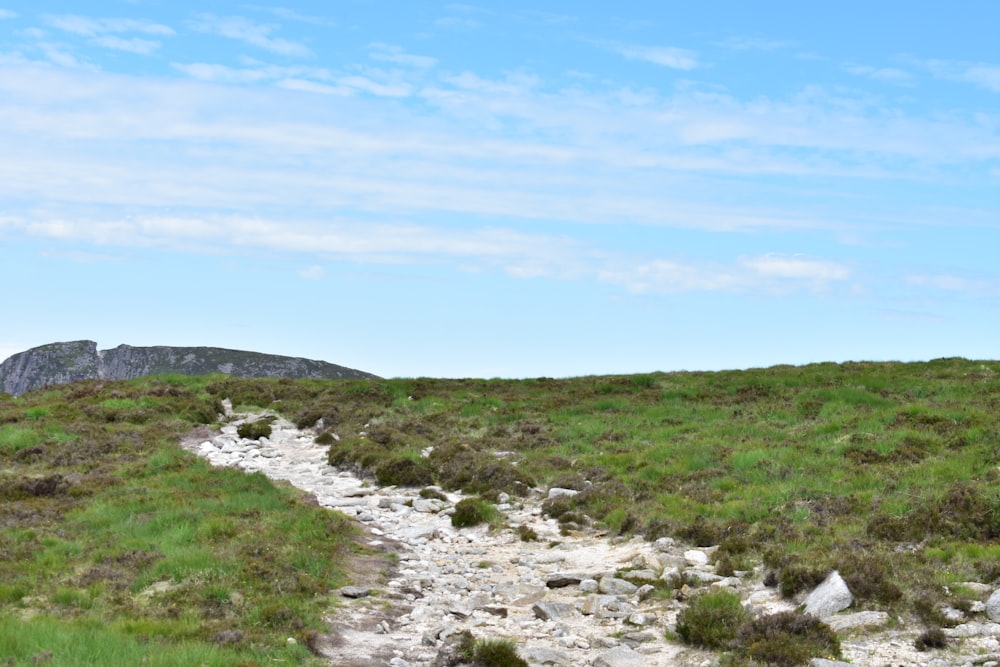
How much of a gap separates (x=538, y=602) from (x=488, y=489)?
8649 mm

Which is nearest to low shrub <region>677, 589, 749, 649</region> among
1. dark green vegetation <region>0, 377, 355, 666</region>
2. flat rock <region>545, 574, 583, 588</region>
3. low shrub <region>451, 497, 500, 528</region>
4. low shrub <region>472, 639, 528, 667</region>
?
low shrub <region>472, 639, 528, 667</region>

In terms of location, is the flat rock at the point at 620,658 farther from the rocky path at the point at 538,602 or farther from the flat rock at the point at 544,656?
the flat rock at the point at 544,656

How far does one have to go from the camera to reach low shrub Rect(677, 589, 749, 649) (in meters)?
11.1

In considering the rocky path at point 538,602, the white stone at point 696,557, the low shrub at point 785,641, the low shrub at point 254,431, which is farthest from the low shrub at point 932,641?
the low shrub at point 254,431

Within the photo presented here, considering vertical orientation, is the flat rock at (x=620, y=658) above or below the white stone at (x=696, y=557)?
below

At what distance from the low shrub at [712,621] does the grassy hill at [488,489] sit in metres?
1.25

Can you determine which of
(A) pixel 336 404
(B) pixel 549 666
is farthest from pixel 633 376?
(B) pixel 549 666

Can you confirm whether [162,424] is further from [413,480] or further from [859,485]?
[859,485]

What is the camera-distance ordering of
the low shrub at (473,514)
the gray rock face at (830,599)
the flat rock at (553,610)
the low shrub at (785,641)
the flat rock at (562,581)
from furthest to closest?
the low shrub at (473,514) → the flat rock at (562,581) → the flat rock at (553,610) → the gray rock face at (830,599) → the low shrub at (785,641)

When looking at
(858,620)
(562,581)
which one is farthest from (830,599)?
(562,581)

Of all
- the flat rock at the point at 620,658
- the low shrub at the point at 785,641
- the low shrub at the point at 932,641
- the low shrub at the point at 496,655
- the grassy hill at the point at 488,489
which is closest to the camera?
the low shrub at the point at 785,641

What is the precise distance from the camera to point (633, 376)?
42.0 metres

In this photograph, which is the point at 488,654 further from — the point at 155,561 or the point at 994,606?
the point at 994,606

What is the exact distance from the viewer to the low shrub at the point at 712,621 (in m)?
11.1
